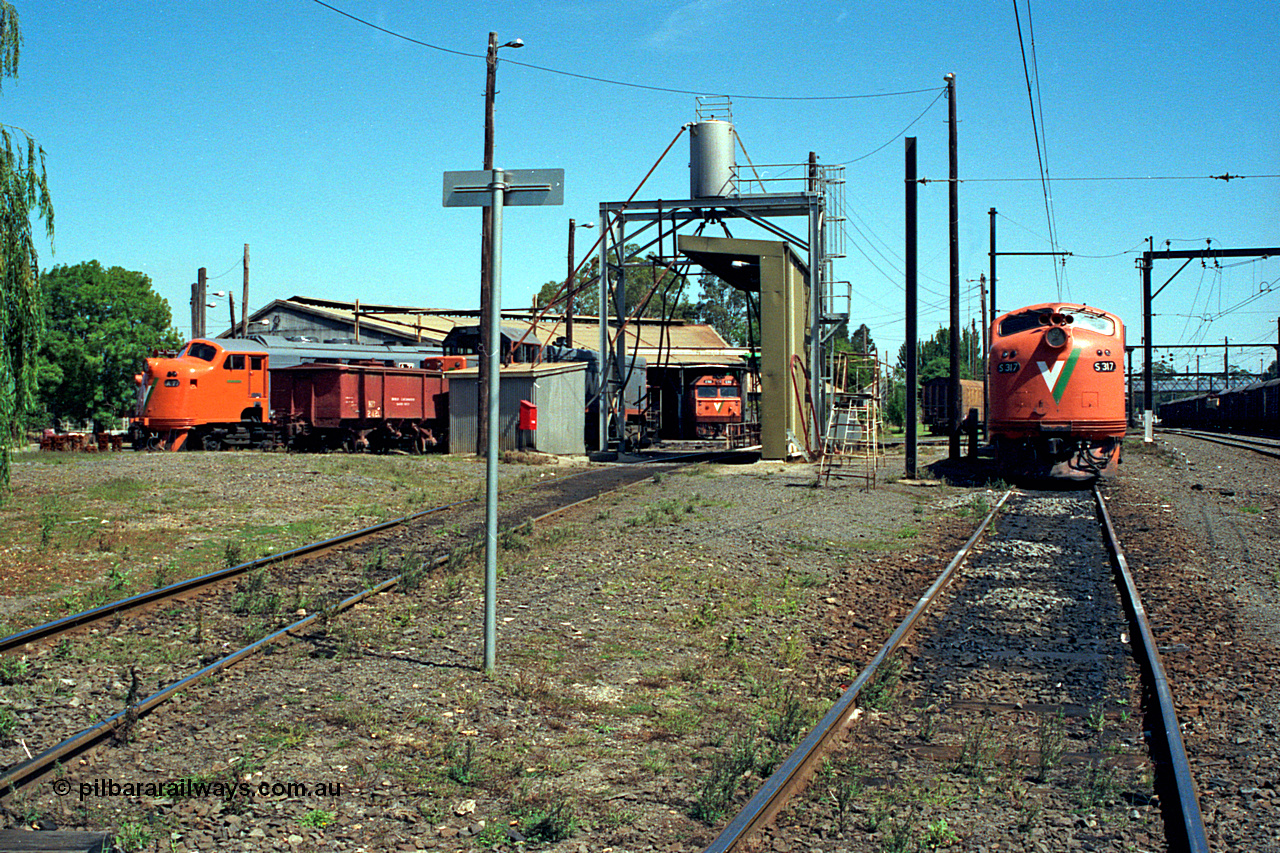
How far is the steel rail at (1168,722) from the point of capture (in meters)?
4.39

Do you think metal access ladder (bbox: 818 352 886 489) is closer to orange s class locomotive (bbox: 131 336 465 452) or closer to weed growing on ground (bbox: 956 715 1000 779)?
orange s class locomotive (bbox: 131 336 465 452)

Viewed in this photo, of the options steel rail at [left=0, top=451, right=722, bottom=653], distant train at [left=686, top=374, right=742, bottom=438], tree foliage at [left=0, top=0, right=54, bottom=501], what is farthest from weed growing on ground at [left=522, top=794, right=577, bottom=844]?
distant train at [left=686, top=374, right=742, bottom=438]

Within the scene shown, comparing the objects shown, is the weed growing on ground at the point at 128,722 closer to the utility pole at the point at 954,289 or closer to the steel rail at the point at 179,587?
the steel rail at the point at 179,587

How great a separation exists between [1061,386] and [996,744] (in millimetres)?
15796

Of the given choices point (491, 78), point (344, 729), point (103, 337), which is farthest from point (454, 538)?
point (103, 337)

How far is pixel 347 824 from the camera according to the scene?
4.64 metres

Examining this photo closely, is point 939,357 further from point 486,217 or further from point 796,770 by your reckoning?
point 796,770

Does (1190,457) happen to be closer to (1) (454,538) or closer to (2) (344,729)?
(1) (454,538)

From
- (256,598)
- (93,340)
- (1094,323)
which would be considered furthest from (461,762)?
(93,340)

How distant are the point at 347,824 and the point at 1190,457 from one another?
3325 cm

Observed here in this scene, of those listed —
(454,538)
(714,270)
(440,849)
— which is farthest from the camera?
(714,270)

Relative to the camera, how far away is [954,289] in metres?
29.2

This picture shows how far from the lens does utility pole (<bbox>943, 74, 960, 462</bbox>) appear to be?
26.8m

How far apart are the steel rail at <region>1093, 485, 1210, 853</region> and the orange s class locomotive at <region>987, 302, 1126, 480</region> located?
9.65m
